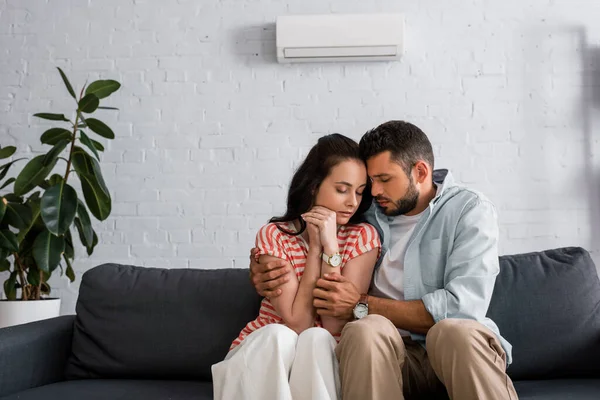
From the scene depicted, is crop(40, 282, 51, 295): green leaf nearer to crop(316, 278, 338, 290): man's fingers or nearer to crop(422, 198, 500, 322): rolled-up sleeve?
A: crop(316, 278, 338, 290): man's fingers

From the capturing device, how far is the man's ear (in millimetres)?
2211

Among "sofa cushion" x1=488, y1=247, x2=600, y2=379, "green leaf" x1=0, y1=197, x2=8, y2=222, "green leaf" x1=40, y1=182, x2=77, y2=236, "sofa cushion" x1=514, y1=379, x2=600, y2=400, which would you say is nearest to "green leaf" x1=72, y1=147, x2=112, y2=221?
"green leaf" x1=40, y1=182, x2=77, y2=236

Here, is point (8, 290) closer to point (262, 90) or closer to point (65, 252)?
point (65, 252)

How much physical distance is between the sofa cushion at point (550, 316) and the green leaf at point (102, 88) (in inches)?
79.7

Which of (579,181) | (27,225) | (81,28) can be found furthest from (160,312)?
(579,181)

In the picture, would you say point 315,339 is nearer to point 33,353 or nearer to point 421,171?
point 421,171

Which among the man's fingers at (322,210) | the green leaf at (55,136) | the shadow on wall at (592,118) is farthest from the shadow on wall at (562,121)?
the green leaf at (55,136)

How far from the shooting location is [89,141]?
316 cm

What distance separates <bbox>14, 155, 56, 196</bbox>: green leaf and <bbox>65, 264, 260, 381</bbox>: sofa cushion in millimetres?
906

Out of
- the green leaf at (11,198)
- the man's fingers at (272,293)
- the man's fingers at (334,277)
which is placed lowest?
the man's fingers at (272,293)

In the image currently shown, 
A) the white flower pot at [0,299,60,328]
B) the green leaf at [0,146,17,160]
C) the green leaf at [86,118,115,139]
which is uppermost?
the green leaf at [86,118,115,139]

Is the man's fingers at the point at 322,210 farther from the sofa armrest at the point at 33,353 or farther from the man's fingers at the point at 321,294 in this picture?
the sofa armrest at the point at 33,353

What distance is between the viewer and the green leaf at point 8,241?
2990 millimetres

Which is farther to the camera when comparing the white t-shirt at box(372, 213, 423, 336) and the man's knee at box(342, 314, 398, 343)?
the white t-shirt at box(372, 213, 423, 336)
